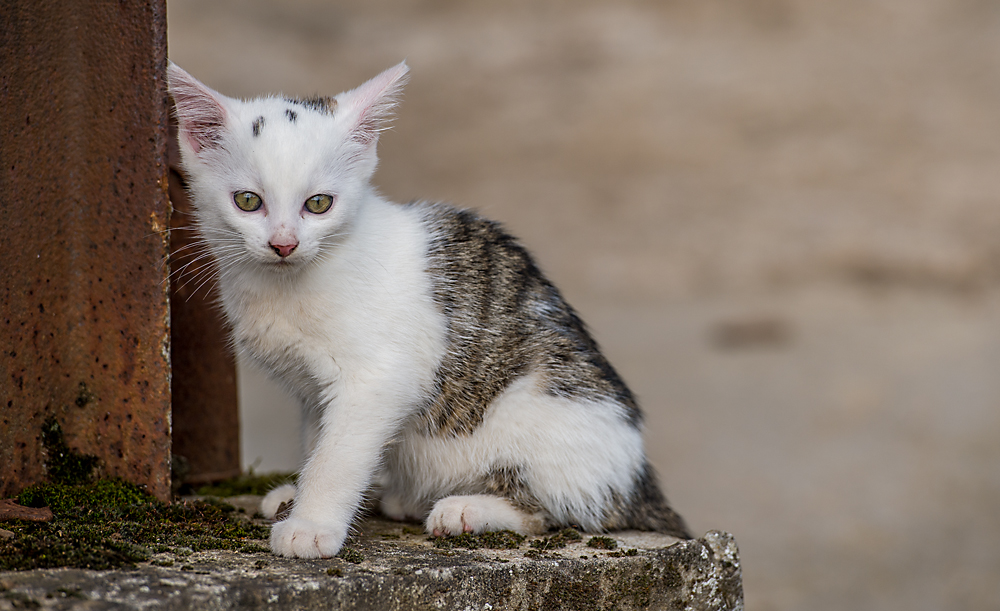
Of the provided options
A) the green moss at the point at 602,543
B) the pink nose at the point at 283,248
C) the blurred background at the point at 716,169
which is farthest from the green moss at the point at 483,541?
the blurred background at the point at 716,169

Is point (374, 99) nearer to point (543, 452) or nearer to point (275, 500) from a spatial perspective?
point (543, 452)

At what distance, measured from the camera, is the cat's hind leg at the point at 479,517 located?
9.04 ft

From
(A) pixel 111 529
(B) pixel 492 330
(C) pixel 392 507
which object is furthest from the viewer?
(C) pixel 392 507

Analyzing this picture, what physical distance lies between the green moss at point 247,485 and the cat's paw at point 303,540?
3.33ft

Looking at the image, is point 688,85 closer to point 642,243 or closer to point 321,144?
point 642,243

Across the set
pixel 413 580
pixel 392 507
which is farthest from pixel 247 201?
pixel 392 507

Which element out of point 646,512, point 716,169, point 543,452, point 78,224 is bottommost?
point 646,512

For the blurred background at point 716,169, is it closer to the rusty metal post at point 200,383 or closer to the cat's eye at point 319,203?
the rusty metal post at point 200,383

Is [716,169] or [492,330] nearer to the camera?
[492,330]

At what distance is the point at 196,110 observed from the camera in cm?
250

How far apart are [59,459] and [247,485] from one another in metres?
1.06

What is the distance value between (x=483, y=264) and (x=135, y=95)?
1.24 meters

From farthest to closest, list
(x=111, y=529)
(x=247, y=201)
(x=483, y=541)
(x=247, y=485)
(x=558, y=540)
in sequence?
1. (x=247, y=485)
2. (x=558, y=540)
3. (x=483, y=541)
4. (x=247, y=201)
5. (x=111, y=529)

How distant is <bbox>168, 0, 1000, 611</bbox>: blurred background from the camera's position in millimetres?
9859
